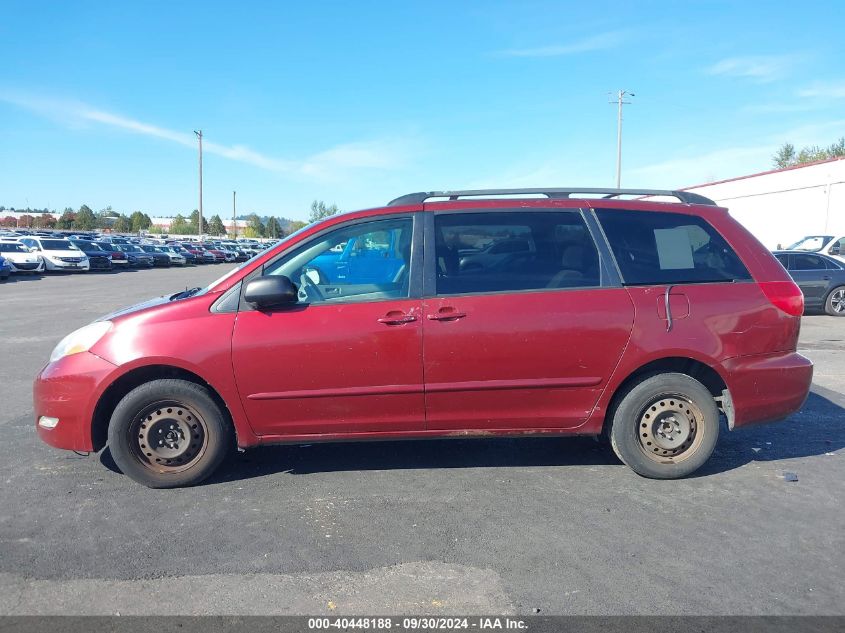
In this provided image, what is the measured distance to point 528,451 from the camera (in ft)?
16.4

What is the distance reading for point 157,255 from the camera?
4162 cm

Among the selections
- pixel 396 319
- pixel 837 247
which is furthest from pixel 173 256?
pixel 396 319

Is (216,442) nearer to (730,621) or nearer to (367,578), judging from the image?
(367,578)

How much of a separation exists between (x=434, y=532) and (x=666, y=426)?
6.03 ft

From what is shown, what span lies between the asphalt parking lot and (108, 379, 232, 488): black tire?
0.50 feet

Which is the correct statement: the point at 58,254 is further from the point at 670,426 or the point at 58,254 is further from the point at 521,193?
the point at 670,426

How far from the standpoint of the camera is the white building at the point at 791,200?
2872 cm

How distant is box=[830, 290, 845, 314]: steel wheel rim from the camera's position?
1348 centimetres

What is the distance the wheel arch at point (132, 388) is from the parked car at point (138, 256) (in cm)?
3797

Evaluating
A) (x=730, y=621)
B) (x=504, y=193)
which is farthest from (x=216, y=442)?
(x=730, y=621)

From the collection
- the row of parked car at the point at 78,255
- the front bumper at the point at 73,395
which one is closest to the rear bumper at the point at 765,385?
the front bumper at the point at 73,395

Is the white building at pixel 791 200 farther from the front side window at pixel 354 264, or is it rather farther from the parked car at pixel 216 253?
the parked car at pixel 216 253

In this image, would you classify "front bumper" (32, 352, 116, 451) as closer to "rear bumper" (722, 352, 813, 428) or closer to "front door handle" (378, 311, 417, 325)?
"front door handle" (378, 311, 417, 325)

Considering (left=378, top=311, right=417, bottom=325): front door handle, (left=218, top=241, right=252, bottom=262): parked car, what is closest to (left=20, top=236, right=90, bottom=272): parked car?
(left=218, top=241, right=252, bottom=262): parked car
